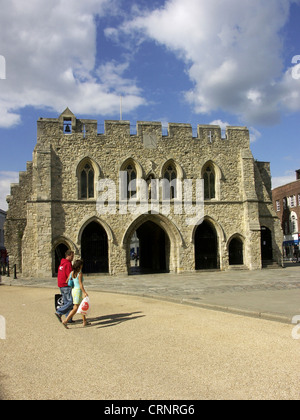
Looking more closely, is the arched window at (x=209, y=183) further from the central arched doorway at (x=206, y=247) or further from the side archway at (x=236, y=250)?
the side archway at (x=236, y=250)

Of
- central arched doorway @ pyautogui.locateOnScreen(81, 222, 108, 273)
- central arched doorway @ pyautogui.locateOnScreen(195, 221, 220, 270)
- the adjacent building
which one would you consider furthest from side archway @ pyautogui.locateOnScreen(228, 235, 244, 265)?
the adjacent building

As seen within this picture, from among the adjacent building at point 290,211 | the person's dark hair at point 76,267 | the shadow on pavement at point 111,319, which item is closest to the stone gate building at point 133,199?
the shadow on pavement at point 111,319

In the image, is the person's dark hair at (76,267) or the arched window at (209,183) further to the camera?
the arched window at (209,183)

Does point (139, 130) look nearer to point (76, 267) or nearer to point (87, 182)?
point (87, 182)

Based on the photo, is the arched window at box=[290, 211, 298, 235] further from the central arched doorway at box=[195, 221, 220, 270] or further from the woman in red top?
the woman in red top

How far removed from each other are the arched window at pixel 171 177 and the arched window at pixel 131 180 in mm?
1892

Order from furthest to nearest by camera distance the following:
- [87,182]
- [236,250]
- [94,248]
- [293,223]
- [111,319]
→ [293,223] < [236,250] < [94,248] < [87,182] < [111,319]

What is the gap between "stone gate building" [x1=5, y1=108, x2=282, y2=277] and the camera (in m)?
21.0

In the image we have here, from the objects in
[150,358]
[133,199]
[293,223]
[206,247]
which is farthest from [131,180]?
[293,223]

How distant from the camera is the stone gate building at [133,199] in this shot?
68.9ft

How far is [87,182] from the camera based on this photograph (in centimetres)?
2184

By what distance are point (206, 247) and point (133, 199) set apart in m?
5.41
